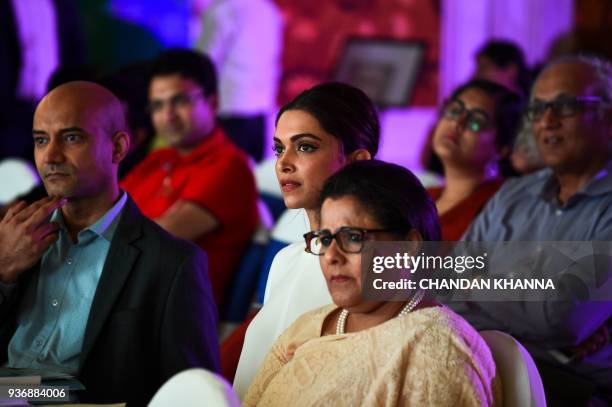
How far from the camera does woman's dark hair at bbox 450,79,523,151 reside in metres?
3.50

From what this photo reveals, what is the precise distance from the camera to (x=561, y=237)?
2.94 m

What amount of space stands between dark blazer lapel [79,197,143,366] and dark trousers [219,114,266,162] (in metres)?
2.79

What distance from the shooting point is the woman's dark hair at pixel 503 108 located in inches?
138

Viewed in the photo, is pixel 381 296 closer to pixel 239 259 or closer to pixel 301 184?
pixel 301 184

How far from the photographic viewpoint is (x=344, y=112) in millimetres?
2594

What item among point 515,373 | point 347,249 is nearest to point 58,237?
point 347,249

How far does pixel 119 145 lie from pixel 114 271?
0.36 metres

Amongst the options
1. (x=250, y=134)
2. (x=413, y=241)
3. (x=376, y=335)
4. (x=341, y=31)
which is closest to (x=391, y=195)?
(x=413, y=241)

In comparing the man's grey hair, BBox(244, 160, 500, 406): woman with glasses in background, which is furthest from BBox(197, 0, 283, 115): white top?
BBox(244, 160, 500, 406): woman with glasses in background

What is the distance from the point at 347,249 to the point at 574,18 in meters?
5.56

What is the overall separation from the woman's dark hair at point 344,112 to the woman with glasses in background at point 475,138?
0.88 meters

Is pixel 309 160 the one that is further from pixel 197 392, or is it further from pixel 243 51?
pixel 243 51

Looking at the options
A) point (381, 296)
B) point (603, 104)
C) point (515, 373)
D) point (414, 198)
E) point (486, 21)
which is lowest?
point (515, 373)

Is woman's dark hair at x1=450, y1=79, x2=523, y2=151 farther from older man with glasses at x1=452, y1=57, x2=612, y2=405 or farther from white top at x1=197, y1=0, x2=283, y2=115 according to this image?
white top at x1=197, y1=0, x2=283, y2=115
